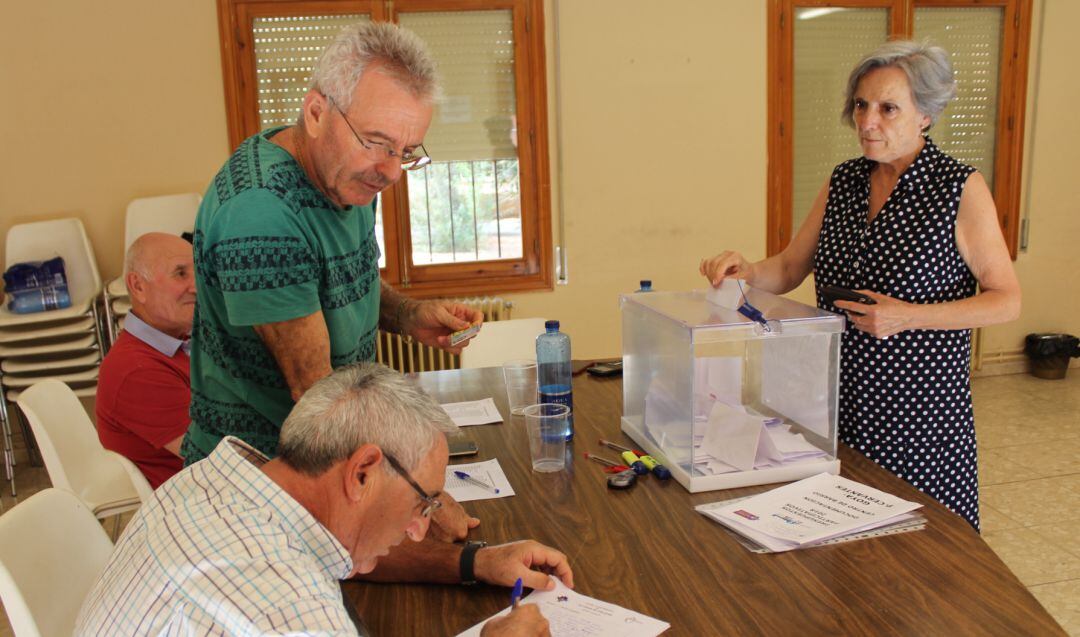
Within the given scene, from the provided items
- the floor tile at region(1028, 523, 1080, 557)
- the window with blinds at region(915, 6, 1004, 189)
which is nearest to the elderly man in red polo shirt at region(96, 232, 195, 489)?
the floor tile at region(1028, 523, 1080, 557)

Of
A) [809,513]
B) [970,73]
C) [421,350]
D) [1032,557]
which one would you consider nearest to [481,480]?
[809,513]

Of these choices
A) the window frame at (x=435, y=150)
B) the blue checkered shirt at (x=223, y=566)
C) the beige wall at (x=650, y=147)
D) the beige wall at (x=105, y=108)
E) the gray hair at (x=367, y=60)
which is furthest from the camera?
the beige wall at (x=650, y=147)

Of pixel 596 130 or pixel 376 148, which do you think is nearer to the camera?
pixel 376 148

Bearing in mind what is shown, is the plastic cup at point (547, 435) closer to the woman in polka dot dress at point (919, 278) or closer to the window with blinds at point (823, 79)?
the woman in polka dot dress at point (919, 278)

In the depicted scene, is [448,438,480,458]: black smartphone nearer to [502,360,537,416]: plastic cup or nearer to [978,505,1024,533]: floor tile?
[502,360,537,416]: plastic cup

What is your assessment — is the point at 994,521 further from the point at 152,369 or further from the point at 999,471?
the point at 152,369

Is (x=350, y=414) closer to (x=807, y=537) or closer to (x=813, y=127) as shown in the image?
(x=807, y=537)

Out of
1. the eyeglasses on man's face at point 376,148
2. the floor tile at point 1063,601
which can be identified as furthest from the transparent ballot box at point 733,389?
the floor tile at point 1063,601

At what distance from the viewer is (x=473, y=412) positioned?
2.23 metres

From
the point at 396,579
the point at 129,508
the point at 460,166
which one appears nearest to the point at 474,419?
the point at 396,579

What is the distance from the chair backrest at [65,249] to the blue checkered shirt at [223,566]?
348 centimetres

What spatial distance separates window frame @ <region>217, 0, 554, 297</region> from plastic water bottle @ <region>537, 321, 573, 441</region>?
1.93 metres

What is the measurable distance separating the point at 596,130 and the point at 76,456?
290 centimetres

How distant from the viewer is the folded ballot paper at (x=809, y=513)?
1396mm
